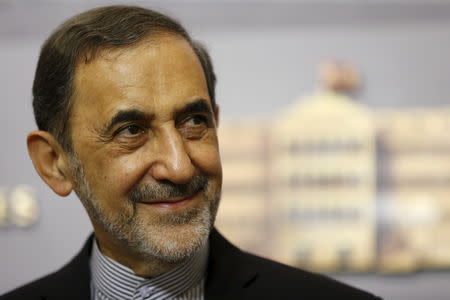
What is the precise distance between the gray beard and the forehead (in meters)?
0.18

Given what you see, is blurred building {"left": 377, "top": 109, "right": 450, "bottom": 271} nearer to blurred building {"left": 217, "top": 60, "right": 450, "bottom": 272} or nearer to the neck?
blurred building {"left": 217, "top": 60, "right": 450, "bottom": 272}

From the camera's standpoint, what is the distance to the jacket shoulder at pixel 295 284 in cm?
172

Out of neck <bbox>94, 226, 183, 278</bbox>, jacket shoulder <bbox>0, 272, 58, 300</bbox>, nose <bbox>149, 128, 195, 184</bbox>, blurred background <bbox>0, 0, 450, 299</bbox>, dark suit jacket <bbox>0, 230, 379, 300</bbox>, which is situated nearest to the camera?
nose <bbox>149, 128, 195, 184</bbox>

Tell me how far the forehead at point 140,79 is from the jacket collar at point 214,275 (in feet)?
1.38

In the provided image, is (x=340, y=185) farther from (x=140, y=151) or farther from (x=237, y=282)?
(x=140, y=151)

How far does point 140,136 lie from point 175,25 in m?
0.29

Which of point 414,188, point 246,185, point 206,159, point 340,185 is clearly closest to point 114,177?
point 206,159

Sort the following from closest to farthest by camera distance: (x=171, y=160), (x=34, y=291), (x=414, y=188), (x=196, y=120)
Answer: (x=171, y=160) < (x=196, y=120) < (x=34, y=291) < (x=414, y=188)

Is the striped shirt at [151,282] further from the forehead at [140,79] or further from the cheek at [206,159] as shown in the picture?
the forehead at [140,79]

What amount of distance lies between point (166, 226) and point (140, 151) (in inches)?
6.8

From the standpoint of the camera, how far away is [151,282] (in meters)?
1.62

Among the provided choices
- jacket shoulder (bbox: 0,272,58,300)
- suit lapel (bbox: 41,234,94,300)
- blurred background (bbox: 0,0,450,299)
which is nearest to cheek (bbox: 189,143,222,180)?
suit lapel (bbox: 41,234,94,300)

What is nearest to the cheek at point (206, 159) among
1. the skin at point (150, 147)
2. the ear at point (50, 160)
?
the skin at point (150, 147)

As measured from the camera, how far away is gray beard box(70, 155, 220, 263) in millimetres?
1505
